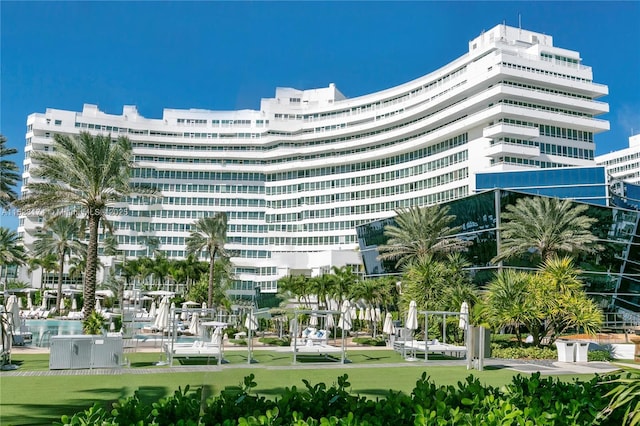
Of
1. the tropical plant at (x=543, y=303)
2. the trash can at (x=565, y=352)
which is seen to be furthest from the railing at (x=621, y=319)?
the trash can at (x=565, y=352)

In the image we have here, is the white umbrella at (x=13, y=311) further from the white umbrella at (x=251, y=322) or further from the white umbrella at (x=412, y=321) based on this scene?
the white umbrella at (x=412, y=321)

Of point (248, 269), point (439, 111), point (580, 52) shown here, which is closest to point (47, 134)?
point (248, 269)

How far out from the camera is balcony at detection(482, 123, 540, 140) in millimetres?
54362

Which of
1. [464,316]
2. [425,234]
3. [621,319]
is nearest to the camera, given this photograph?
[464,316]

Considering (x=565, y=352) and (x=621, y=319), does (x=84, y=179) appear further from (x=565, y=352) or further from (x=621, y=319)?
(x=621, y=319)

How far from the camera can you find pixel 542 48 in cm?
6188

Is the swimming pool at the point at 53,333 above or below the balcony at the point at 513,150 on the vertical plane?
below

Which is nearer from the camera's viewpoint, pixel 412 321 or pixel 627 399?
pixel 627 399

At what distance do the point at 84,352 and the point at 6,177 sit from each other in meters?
23.1

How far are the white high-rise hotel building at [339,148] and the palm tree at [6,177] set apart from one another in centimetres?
2063

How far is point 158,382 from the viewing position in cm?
1127

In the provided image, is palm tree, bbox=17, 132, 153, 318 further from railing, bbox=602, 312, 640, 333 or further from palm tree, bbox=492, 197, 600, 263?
railing, bbox=602, 312, 640, 333

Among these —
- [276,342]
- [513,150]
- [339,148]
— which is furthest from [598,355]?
[339,148]

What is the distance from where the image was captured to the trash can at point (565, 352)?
1914cm
